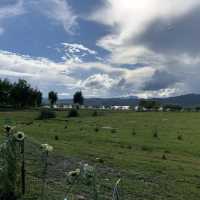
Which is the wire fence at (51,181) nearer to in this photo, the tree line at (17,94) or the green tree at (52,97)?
the tree line at (17,94)

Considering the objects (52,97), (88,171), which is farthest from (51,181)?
(52,97)

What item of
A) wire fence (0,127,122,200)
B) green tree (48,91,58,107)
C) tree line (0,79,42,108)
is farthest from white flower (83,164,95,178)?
green tree (48,91,58,107)

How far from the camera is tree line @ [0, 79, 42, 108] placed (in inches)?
5438

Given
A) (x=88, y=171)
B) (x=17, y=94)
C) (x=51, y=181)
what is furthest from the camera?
(x=17, y=94)

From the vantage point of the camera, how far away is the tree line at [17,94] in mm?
138125

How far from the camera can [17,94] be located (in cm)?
13862

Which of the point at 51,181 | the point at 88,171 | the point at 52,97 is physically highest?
the point at 52,97

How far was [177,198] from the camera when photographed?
575 inches

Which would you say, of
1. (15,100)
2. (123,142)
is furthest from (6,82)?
(123,142)

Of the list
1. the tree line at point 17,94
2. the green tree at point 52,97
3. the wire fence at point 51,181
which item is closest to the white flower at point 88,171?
the wire fence at point 51,181

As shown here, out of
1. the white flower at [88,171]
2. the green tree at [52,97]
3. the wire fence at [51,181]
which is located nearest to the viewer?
the white flower at [88,171]

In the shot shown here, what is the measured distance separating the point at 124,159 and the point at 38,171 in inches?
291

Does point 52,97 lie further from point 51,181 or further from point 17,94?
point 51,181

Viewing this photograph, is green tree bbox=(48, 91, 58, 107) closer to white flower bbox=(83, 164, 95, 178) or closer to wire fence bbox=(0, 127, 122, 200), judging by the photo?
wire fence bbox=(0, 127, 122, 200)
